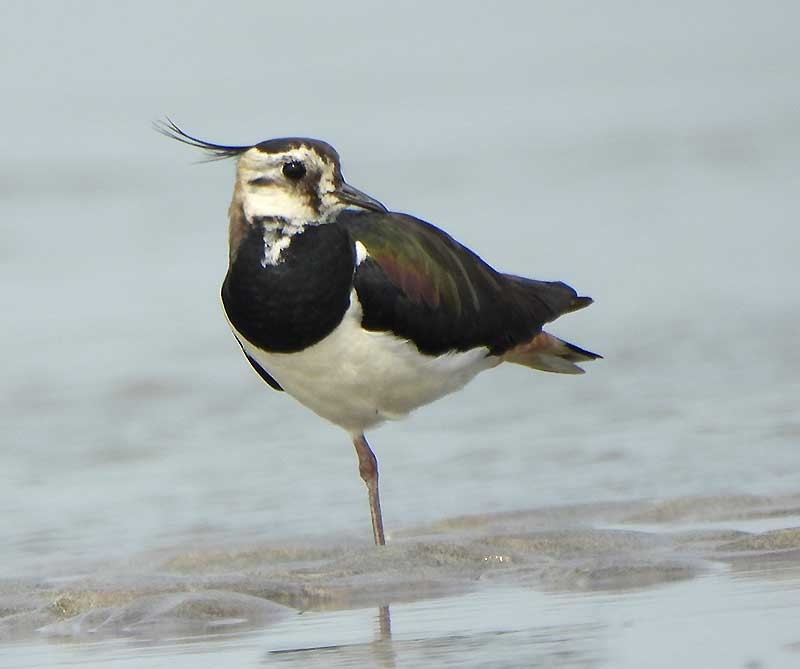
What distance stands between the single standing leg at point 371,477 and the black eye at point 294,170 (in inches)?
39.5

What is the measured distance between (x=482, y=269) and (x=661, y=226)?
538cm

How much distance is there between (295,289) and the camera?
5859 millimetres

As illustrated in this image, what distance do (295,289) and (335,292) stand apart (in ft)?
0.41

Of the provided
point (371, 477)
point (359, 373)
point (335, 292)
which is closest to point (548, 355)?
point (371, 477)

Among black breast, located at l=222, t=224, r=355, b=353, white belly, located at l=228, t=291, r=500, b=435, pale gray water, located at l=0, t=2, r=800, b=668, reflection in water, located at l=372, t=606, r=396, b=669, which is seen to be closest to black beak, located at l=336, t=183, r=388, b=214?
black breast, located at l=222, t=224, r=355, b=353

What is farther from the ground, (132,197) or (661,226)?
(132,197)

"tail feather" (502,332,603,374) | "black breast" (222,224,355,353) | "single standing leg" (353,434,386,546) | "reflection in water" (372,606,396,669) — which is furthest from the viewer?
"tail feather" (502,332,603,374)

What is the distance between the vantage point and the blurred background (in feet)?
23.2

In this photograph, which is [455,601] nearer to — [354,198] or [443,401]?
[354,198]

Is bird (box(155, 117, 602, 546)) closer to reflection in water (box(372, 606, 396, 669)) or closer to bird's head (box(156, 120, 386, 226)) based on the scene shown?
bird's head (box(156, 120, 386, 226))

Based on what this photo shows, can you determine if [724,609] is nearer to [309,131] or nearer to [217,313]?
[217,313]

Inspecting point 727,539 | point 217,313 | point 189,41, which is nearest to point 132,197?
point 217,313

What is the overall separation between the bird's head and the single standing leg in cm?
88

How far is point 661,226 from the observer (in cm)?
1170
